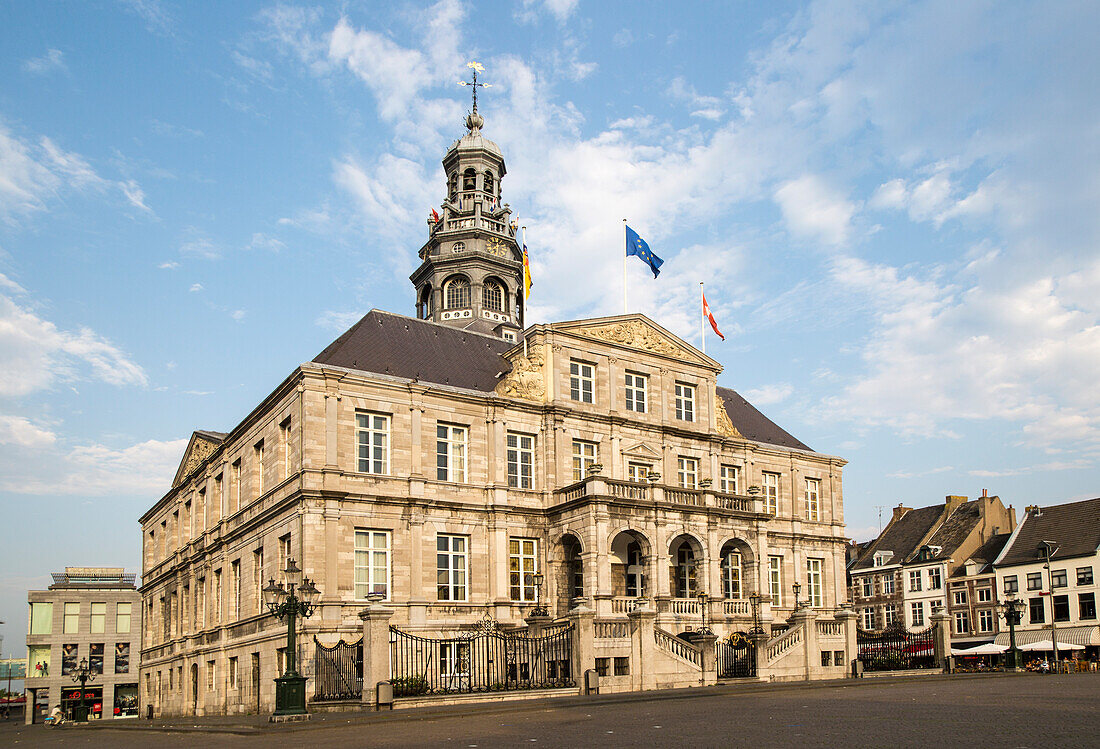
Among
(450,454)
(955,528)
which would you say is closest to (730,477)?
(450,454)

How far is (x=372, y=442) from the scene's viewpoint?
1422 inches

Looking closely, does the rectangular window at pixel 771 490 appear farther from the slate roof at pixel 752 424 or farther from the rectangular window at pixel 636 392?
the rectangular window at pixel 636 392

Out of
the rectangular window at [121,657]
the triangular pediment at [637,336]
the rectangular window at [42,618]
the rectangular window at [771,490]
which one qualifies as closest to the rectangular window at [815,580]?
the rectangular window at [771,490]

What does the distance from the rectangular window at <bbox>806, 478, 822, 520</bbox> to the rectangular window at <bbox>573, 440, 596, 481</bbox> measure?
1433 centimetres

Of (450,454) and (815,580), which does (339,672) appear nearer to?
(450,454)

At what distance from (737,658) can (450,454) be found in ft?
41.5

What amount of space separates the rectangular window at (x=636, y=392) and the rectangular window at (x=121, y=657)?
59527mm

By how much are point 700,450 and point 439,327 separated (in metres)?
12.6

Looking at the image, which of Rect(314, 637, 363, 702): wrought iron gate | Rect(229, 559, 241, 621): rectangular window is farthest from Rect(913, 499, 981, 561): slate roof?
Rect(314, 637, 363, 702): wrought iron gate

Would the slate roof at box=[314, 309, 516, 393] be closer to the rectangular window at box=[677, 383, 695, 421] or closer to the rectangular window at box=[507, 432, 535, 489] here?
the rectangular window at box=[507, 432, 535, 489]

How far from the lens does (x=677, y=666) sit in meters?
31.3

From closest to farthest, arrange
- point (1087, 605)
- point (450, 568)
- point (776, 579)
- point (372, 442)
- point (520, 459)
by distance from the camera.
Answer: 1. point (372, 442)
2. point (450, 568)
3. point (520, 459)
4. point (776, 579)
5. point (1087, 605)

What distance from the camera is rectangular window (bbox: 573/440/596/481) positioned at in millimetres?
40375

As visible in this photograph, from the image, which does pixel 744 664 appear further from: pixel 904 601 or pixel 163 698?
pixel 904 601
